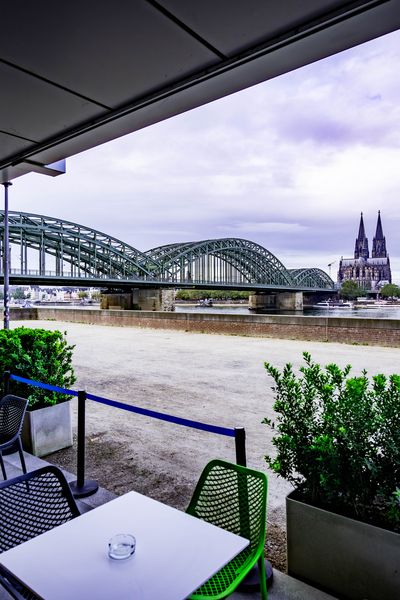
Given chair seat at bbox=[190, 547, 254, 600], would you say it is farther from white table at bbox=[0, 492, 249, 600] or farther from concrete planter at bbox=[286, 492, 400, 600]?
concrete planter at bbox=[286, 492, 400, 600]

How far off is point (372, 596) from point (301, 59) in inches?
138

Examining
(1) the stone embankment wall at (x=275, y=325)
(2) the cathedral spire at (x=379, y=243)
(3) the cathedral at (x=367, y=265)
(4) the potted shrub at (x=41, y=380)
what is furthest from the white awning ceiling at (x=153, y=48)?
(2) the cathedral spire at (x=379, y=243)

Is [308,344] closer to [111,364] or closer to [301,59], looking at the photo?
[111,364]

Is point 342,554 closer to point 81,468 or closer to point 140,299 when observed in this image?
point 81,468

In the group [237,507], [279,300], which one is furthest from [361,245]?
[237,507]

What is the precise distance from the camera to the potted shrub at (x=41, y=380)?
508cm

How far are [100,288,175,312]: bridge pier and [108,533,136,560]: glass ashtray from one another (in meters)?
65.4

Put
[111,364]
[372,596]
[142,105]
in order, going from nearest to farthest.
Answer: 1. [372,596]
2. [142,105]
3. [111,364]

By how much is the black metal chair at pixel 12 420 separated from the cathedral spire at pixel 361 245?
180055 mm

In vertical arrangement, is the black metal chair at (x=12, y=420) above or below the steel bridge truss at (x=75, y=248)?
below

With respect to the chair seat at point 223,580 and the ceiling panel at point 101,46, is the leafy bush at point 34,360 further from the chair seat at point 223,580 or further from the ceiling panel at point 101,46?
the chair seat at point 223,580

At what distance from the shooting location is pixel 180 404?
25.6ft

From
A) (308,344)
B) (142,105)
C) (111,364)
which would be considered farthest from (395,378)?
(308,344)

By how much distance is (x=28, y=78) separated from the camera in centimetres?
336
